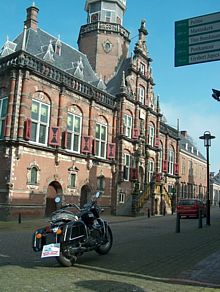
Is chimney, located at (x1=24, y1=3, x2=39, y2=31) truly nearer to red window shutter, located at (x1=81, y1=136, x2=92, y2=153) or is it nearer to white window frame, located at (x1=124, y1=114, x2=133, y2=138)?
red window shutter, located at (x1=81, y1=136, x2=92, y2=153)

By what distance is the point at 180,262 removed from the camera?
26.8ft

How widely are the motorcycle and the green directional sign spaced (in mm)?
4222

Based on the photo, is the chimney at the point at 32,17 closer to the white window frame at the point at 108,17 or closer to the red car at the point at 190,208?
the white window frame at the point at 108,17

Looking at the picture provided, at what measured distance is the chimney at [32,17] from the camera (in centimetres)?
2948

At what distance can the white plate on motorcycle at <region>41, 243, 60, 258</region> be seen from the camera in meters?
7.09

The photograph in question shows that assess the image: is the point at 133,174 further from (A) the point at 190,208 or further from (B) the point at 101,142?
(A) the point at 190,208

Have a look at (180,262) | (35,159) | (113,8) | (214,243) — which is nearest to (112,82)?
(113,8)

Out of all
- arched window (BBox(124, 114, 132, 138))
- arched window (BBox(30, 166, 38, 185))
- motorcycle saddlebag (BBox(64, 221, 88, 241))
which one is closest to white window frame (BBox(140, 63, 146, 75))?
arched window (BBox(124, 114, 132, 138))

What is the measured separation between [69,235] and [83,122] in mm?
21101

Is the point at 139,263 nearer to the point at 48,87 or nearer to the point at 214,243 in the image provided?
the point at 214,243

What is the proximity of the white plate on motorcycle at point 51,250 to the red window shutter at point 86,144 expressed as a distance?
20.5 metres

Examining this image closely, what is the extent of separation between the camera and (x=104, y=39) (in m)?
38.2

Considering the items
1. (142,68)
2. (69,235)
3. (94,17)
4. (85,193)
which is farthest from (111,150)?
(69,235)

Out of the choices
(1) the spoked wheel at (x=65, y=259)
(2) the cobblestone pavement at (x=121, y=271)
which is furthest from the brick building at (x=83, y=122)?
(1) the spoked wheel at (x=65, y=259)
